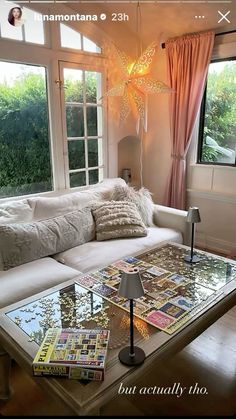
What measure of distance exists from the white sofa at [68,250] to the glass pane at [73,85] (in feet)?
3.07

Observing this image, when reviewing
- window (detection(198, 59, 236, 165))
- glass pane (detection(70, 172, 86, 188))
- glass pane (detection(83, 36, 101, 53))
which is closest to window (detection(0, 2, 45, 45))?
glass pane (detection(83, 36, 101, 53))

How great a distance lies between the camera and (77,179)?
3.38m

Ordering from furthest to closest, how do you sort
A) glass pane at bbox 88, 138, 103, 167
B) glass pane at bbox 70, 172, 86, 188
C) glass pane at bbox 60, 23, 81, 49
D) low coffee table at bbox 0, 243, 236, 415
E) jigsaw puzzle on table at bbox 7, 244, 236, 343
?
glass pane at bbox 88, 138, 103, 167 < glass pane at bbox 70, 172, 86, 188 < glass pane at bbox 60, 23, 81, 49 < jigsaw puzzle on table at bbox 7, 244, 236, 343 < low coffee table at bbox 0, 243, 236, 415

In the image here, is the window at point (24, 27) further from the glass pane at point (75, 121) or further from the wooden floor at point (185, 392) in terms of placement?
the wooden floor at point (185, 392)

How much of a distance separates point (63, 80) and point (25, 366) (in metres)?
2.61

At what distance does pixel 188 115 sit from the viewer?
133 inches

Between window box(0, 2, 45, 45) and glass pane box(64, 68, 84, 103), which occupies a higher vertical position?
window box(0, 2, 45, 45)

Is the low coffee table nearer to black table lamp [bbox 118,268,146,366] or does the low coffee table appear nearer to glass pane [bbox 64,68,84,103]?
black table lamp [bbox 118,268,146,366]

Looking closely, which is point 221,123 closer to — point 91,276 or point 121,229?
point 121,229

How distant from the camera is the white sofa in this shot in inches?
76.4

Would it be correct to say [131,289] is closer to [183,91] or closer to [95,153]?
[95,153]

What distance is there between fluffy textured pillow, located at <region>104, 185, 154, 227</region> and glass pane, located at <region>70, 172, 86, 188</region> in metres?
0.57

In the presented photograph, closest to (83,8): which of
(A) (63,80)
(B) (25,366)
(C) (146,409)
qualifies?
(A) (63,80)

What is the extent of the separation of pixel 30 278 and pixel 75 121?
185cm
